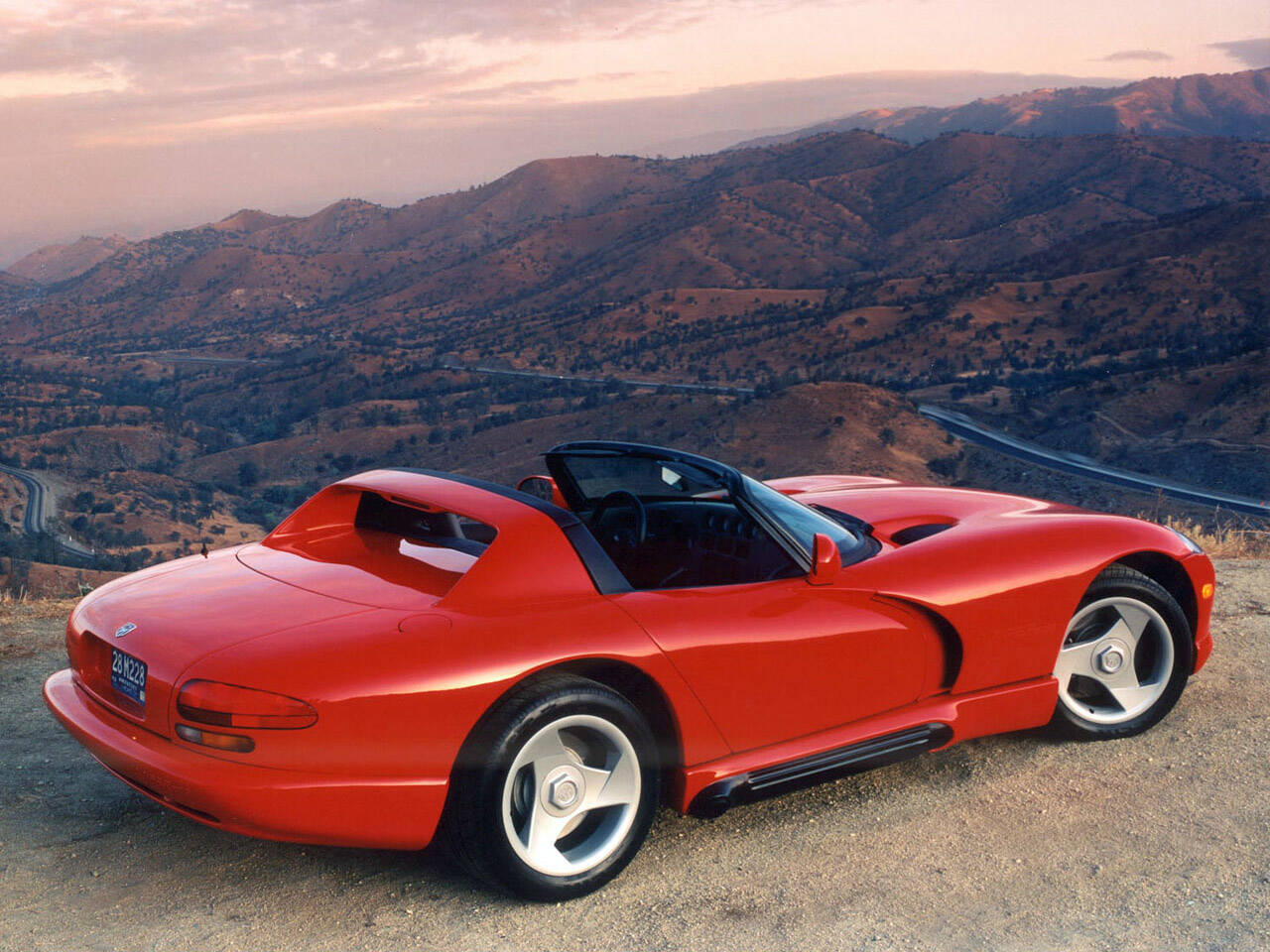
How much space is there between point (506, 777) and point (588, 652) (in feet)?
1.46

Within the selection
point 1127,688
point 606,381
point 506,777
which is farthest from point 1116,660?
point 606,381

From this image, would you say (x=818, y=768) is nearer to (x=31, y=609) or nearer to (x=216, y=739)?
(x=216, y=739)

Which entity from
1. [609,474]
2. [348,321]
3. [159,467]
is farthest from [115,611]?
[348,321]

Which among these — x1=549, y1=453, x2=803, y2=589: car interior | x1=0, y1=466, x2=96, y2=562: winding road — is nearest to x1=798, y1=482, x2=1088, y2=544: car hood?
x1=549, y1=453, x2=803, y2=589: car interior

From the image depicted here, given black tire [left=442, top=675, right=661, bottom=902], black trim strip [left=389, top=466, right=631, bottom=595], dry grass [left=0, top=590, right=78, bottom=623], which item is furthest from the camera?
dry grass [left=0, top=590, right=78, bottom=623]

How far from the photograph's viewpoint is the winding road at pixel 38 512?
31.8 meters

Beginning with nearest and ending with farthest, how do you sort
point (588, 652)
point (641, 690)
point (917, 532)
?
point (588, 652), point (641, 690), point (917, 532)

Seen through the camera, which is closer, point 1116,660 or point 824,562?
point 824,562

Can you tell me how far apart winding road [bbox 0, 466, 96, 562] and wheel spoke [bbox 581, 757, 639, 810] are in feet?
91.7

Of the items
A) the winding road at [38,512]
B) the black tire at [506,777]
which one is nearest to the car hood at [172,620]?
the black tire at [506,777]

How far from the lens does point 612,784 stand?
344 centimetres

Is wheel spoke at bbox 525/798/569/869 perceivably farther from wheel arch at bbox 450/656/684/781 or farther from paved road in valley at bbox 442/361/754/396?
paved road in valley at bbox 442/361/754/396

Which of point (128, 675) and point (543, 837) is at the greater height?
point (128, 675)

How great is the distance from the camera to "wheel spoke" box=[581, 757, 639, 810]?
3422 mm
